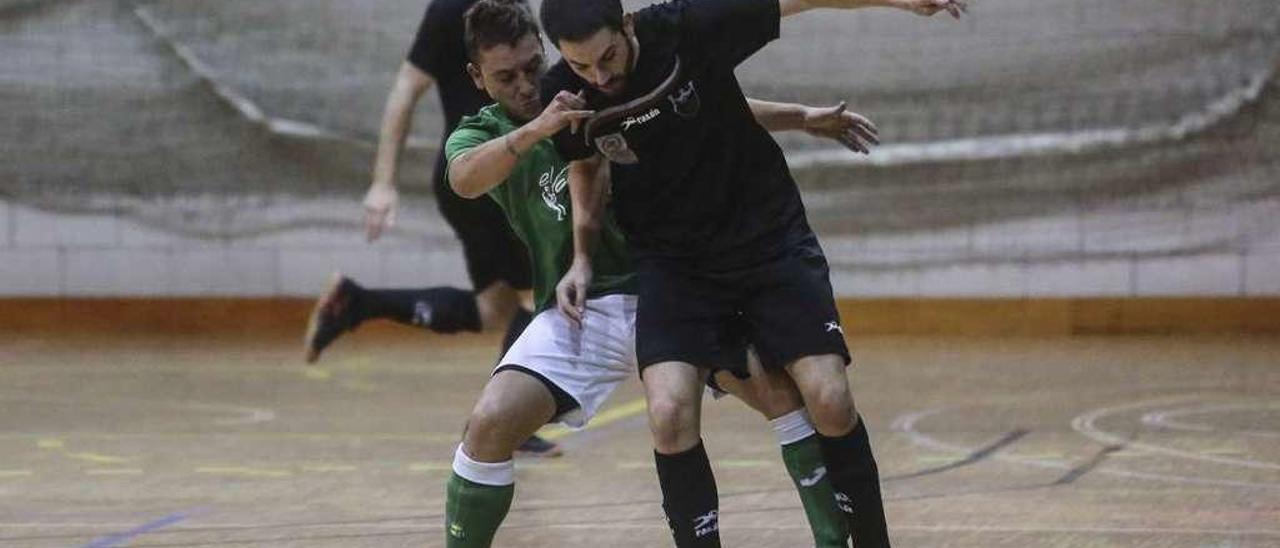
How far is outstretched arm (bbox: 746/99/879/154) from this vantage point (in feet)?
14.1

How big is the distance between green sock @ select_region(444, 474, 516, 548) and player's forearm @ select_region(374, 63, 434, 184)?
199 cm

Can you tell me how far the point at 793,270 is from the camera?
4.03 metres

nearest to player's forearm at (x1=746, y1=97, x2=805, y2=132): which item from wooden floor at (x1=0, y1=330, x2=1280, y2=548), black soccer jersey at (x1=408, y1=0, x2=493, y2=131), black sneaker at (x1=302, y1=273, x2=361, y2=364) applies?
wooden floor at (x1=0, y1=330, x2=1280, y2=548)

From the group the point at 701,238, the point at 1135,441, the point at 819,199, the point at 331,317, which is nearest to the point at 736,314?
the point at 701,238

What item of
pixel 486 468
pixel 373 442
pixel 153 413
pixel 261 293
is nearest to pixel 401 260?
pixel 261 293

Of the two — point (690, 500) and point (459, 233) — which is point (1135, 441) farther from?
point (690, 500)

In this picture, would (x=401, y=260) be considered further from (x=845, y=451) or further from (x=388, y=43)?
(x=845, y=451)

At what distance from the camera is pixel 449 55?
249 inches

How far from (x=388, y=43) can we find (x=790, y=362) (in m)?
7.16

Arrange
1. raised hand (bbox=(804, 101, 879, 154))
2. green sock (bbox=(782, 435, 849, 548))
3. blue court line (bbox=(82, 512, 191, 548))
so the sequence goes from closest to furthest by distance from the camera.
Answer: green sock (bbox=(782, 435, 849, 548)) < raised hand (bbox=(804, 101, 879, 154)) < blue court line (bbox=(82, 512, 191, 548))

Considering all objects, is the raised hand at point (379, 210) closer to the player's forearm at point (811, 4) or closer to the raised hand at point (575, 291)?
the raised hand at point (575, 291)

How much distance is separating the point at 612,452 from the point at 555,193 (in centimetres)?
240

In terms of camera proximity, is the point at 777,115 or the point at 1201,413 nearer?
the point at 777,115

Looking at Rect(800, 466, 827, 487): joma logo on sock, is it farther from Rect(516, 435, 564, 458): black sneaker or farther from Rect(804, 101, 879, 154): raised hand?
Rect(516, 435, 564, 458): black sneaker
